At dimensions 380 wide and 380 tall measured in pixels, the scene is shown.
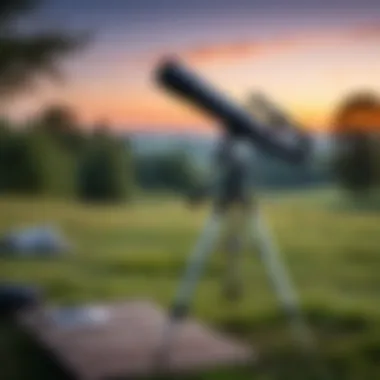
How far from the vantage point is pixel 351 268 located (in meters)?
1.73

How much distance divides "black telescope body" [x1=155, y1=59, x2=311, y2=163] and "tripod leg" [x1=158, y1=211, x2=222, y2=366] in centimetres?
21

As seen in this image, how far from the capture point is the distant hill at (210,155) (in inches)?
67.8

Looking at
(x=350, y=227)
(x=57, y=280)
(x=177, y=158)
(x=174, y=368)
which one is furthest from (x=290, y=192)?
(x=57, y=280)

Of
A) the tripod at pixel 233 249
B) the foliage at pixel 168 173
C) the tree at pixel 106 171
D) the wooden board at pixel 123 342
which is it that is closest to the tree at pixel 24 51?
the tree at pixel 106 171

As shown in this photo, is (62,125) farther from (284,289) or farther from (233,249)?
(284,289)

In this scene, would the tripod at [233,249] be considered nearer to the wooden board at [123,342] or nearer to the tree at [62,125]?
the wooden board at [123,342]

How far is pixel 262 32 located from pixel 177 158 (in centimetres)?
34

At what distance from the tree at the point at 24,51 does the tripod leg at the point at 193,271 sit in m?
0.50

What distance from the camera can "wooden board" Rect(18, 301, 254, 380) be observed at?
1.74 m

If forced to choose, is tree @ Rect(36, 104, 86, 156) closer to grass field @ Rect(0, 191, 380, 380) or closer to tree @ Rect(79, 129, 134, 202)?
tree @ Rect(79, 129, 134, 202)

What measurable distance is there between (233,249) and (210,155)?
224mm

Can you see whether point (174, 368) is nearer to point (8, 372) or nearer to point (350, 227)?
point (8, 372)

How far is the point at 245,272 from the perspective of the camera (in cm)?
177

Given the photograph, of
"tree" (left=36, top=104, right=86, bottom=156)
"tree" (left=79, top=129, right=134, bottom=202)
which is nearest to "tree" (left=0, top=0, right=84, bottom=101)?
"tree" (left=36, top=104, right=86, bottom=156)
